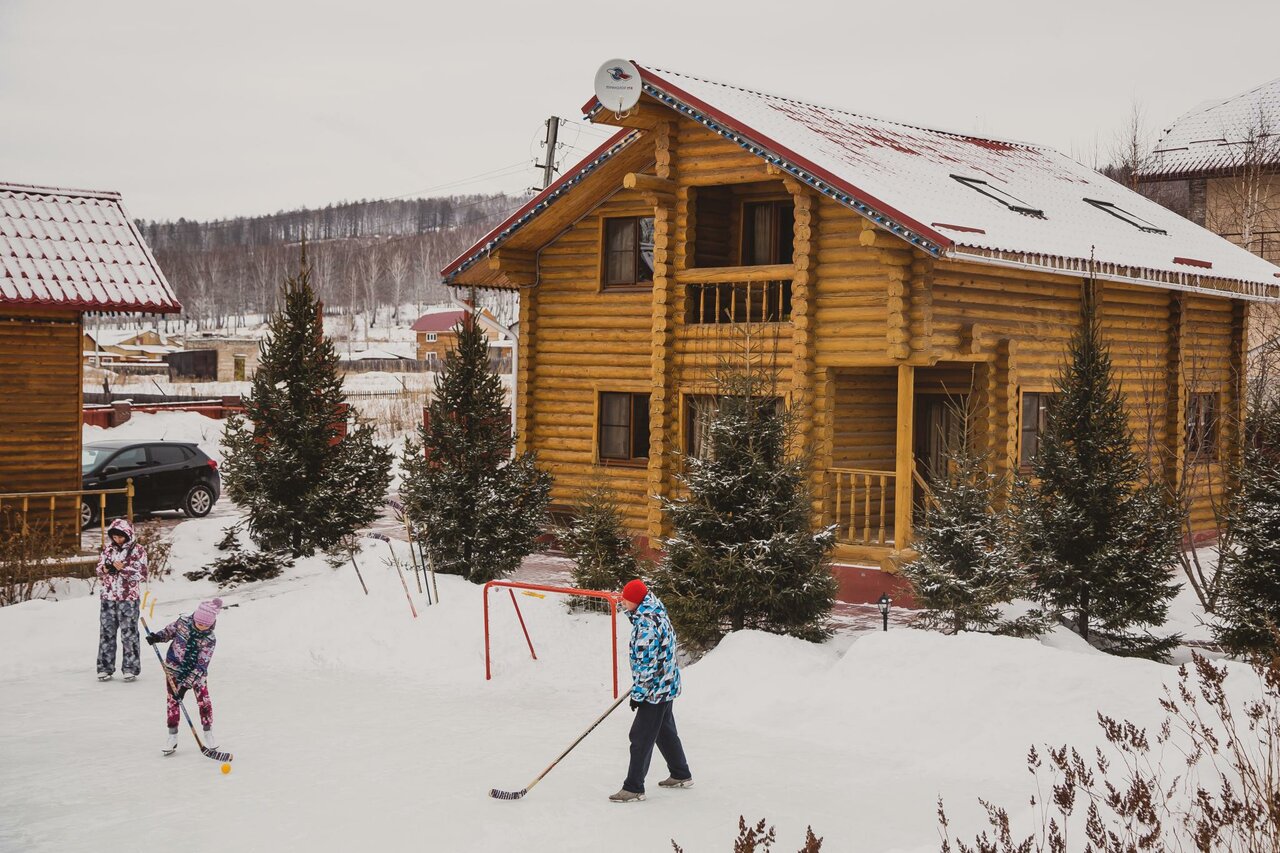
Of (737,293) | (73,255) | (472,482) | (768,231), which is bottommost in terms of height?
(472,482)

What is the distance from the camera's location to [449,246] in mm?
142500

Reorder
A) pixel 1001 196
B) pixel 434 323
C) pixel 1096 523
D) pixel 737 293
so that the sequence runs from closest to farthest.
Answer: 1. pixel 1096 523
2. pixel 737 293
3. pixel 1001 196
4. pixel 434 323

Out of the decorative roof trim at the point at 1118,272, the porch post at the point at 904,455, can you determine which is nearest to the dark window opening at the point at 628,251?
the porch post at the point at 904,455

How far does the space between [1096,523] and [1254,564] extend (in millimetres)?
1585

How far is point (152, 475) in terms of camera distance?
24.4m

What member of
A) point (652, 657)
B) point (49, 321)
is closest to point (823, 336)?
point (652, 657)

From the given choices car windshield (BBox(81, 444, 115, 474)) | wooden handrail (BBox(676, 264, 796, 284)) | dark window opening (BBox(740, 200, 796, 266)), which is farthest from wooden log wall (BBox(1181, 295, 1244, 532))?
car windshield (BBox(81, 444, 115, 474))

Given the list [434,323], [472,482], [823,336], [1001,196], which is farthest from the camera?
[434,323]

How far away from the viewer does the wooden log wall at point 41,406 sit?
715 inches

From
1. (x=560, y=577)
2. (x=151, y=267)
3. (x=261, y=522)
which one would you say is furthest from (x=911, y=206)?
(x=151, y=267)

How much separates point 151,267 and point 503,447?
6872 mm

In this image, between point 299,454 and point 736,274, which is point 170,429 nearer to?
point 299,454

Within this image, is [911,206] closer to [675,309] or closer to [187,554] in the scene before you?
[675,309]

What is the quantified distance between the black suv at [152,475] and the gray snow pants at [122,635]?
9.94 m
